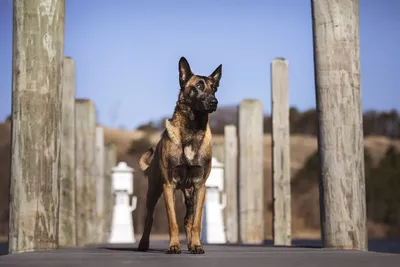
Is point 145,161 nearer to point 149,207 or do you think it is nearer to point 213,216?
point 149,207

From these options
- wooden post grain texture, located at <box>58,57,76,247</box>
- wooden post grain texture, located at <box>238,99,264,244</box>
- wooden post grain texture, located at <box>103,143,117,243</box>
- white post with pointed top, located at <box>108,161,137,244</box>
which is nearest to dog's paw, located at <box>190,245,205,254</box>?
wooden post grain texture, located at <box>58,57,76,247</box>

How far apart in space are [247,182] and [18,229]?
9150 mm

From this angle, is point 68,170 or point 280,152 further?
point 280,152

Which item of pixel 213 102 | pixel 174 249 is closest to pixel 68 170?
pixel 174 249

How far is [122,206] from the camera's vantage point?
727 inches

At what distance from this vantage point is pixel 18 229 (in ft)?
28.2

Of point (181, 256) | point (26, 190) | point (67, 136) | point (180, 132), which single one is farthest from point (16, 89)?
point (67, 136)

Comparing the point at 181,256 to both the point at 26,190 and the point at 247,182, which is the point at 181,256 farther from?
the point at 247,182

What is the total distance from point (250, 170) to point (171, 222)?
29.5 ft

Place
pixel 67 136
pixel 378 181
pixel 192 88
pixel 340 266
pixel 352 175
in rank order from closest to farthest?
1. pixel 340 266
2. pixel 192 88
3. pixel 352 175
4. pixel 67 136
5. pixel 378 181

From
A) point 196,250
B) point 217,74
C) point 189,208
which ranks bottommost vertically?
point 196,250

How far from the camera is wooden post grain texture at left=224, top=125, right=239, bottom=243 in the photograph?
66.9 feet

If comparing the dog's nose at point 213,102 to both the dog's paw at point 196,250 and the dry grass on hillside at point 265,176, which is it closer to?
the dog's paw at point 196,250

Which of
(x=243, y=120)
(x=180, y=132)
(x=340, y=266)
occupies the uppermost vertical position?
(x=243, y=120)
